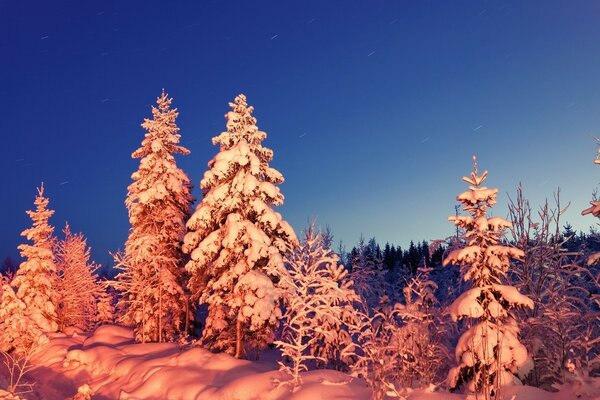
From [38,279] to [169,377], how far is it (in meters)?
24.7

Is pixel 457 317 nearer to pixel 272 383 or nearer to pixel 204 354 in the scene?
pixel 272 383

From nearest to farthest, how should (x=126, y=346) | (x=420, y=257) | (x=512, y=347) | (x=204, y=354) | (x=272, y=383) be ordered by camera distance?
(x=512, y=347) < (x=272, y=383) < (x=204, y=354) < (x=126, y=346) < (x=420, y=257)

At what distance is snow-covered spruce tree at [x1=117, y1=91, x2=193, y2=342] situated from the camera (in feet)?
89.9

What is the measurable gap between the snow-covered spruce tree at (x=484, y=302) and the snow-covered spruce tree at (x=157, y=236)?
18.6 metres

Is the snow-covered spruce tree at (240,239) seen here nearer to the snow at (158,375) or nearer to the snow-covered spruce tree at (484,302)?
the snow at (158,375)

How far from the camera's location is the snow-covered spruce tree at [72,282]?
41.6 meters

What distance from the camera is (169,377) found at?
712 inches

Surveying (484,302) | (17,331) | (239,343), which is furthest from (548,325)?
(17,331)

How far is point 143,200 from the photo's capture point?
89.7 ft

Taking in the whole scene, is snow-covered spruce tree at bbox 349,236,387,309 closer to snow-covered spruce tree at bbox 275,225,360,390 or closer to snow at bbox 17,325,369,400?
→ snow-covered spruce tree at bbox 275,225,360,390

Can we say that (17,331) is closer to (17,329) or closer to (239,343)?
Answer: (17,329)

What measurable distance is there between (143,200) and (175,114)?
246 inches

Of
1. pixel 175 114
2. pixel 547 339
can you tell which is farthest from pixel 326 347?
pixel 175 114

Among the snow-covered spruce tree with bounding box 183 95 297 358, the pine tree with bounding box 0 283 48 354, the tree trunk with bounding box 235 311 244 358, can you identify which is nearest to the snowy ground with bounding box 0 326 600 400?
the tree trunk with bounding box 235 311 244 358
